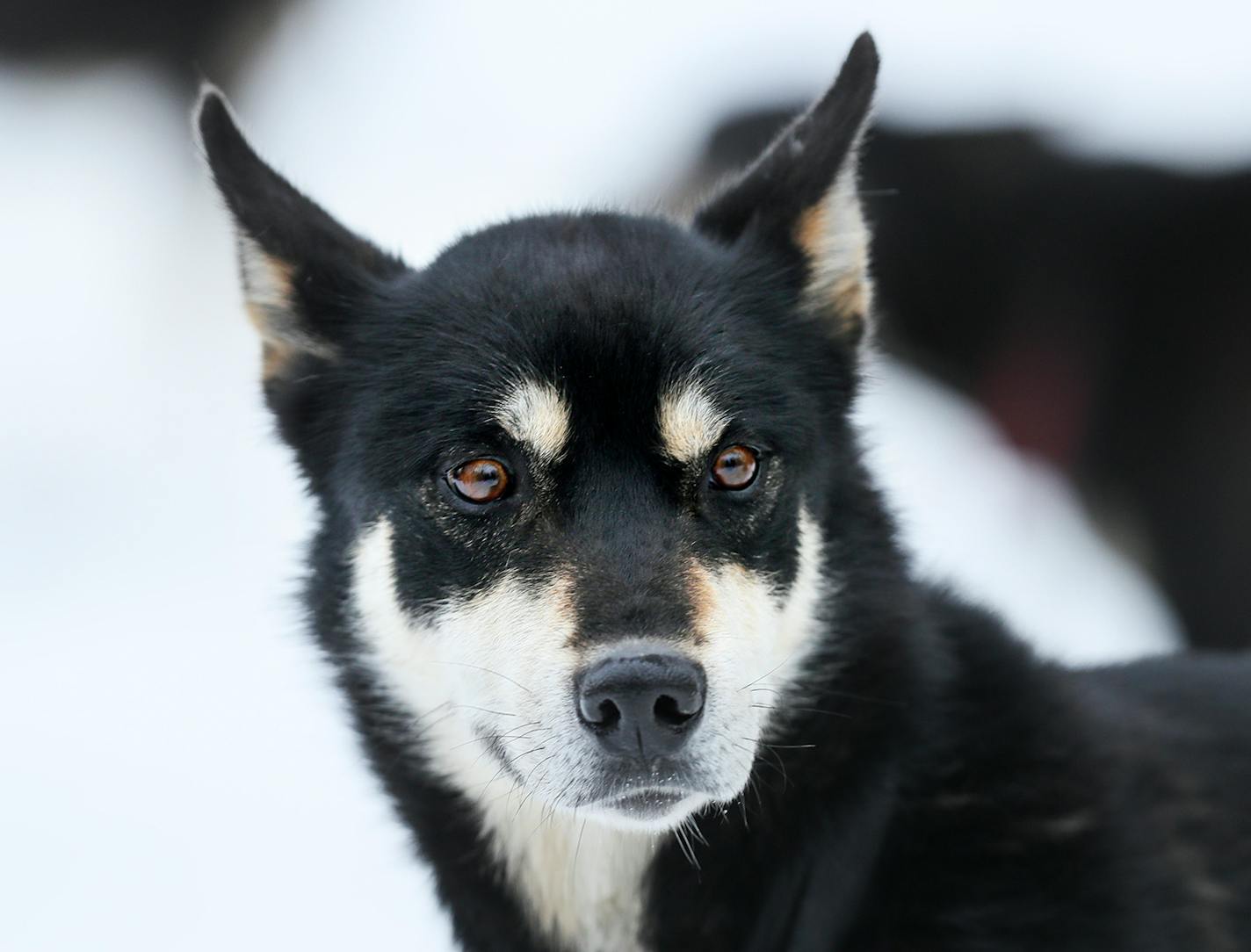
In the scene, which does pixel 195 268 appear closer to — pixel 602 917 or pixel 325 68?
pixel 325 68

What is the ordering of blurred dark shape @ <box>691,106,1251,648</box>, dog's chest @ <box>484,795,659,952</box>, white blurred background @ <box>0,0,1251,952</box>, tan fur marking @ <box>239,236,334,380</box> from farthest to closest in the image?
blurred dark shape @ <box>691,106,1251,648</box> < white blurred background @ <box>0,0,1251,952</box> < tan fur marking @ <box>239,236,334,380</box> < dog's chest @ <box>484,795,659,952</box>

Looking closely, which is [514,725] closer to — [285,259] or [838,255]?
[285,259]

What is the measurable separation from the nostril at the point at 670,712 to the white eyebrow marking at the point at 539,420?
0.52 metres

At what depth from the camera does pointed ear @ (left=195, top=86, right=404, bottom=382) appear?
2.59m

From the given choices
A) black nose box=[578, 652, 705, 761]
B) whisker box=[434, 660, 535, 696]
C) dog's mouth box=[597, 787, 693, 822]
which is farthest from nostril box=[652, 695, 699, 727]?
whisker box=[434, 660, 535, 696]

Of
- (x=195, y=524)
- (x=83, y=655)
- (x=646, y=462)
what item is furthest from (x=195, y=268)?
(x=646, y=462)

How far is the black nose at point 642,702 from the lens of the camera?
2.07 meters

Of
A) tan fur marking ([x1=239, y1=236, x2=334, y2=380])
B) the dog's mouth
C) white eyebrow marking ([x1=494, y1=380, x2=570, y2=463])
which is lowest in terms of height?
the dog's mouth

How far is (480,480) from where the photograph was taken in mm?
2424

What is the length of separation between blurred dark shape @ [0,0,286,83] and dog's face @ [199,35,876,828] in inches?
257

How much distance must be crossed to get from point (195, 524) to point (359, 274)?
13.9 ft

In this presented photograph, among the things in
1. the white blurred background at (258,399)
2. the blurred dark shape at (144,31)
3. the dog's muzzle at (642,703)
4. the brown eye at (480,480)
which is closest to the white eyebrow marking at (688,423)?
the brown eye at (480,480)

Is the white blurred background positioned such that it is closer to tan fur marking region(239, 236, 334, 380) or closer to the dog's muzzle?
tan fur marking region(239, 236, 334, 380)

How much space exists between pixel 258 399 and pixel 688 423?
107cm
